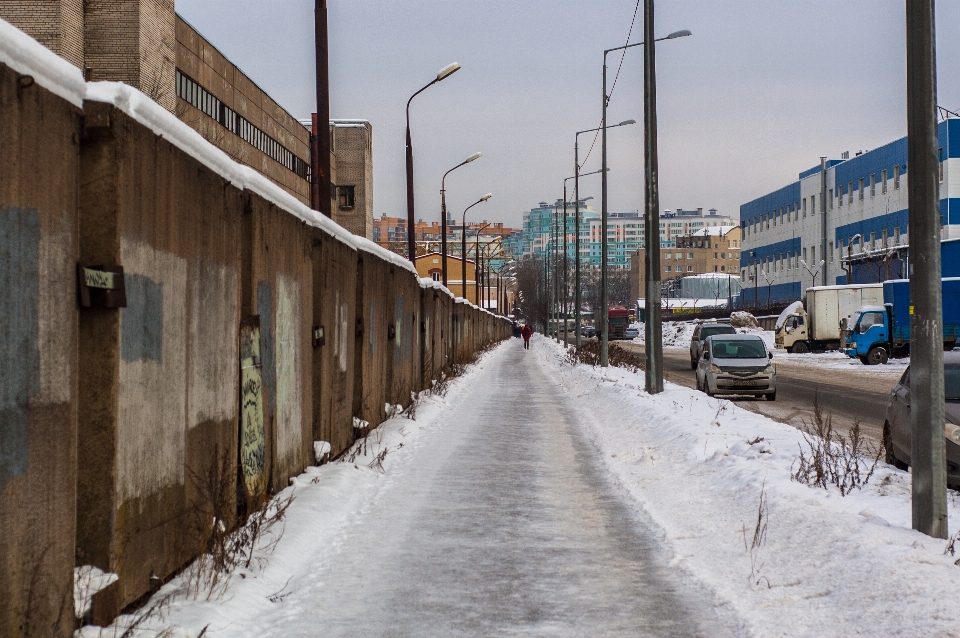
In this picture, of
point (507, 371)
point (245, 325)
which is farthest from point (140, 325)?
point (507, 371)

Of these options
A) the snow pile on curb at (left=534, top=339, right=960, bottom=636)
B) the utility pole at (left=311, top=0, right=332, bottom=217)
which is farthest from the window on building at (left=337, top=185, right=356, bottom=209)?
the snow pile on curb at (left=534, top=339, right=960, bottom=636)

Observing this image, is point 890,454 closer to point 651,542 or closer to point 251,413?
point 651,542

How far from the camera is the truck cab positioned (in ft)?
137

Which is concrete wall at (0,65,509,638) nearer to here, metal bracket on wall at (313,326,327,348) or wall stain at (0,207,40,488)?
wall stain at (0,207,40,488)

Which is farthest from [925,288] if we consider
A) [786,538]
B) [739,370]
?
[739,370]

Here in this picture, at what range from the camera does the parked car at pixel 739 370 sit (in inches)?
936

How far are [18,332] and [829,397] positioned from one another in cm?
2223

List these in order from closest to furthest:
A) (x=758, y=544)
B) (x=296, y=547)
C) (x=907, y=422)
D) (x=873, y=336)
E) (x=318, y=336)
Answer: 1. (x=758, y=544)
2. (x=296, y=547)
3. (x=318, y=336)
4. (x=907, y=422)
5. (x=873, y=336)

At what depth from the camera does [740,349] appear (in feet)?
81.9

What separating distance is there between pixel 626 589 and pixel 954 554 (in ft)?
6.72

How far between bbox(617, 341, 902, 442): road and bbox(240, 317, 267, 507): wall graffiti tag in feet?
30.7

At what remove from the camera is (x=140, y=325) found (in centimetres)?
531

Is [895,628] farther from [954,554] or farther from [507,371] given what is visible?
[507,371]

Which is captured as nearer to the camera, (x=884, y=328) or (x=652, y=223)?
(x=652, y=223)
